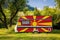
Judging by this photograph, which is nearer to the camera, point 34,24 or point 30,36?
point 30,36

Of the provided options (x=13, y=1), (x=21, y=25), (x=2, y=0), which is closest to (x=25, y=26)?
(x=21, y=25)

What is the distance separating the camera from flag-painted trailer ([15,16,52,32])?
24.6m

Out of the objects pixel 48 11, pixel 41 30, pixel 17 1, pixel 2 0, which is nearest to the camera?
pixel 41 30

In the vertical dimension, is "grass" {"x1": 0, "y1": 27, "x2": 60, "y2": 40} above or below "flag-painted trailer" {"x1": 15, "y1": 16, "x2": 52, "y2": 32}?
below

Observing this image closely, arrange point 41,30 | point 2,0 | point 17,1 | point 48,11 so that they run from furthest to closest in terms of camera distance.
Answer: point 48,11 → point 17,1 → point 2,0 → point 41,30

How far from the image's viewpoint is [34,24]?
972 inches

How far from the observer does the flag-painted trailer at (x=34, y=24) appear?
80.7ft

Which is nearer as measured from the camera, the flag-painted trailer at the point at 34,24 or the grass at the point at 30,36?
the grass at the point at 30,36

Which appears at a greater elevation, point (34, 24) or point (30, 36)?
point (34, 24)

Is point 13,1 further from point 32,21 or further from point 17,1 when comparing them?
point 32,21

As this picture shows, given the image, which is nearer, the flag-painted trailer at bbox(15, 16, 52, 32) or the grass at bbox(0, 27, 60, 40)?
the grass at bbox(0, 27, 60, 40)

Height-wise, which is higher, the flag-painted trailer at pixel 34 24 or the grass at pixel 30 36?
the flag-painted trailer at pixel 34 24

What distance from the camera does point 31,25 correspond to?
2469 centimetres

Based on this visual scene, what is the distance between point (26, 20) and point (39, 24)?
169 centimetres
